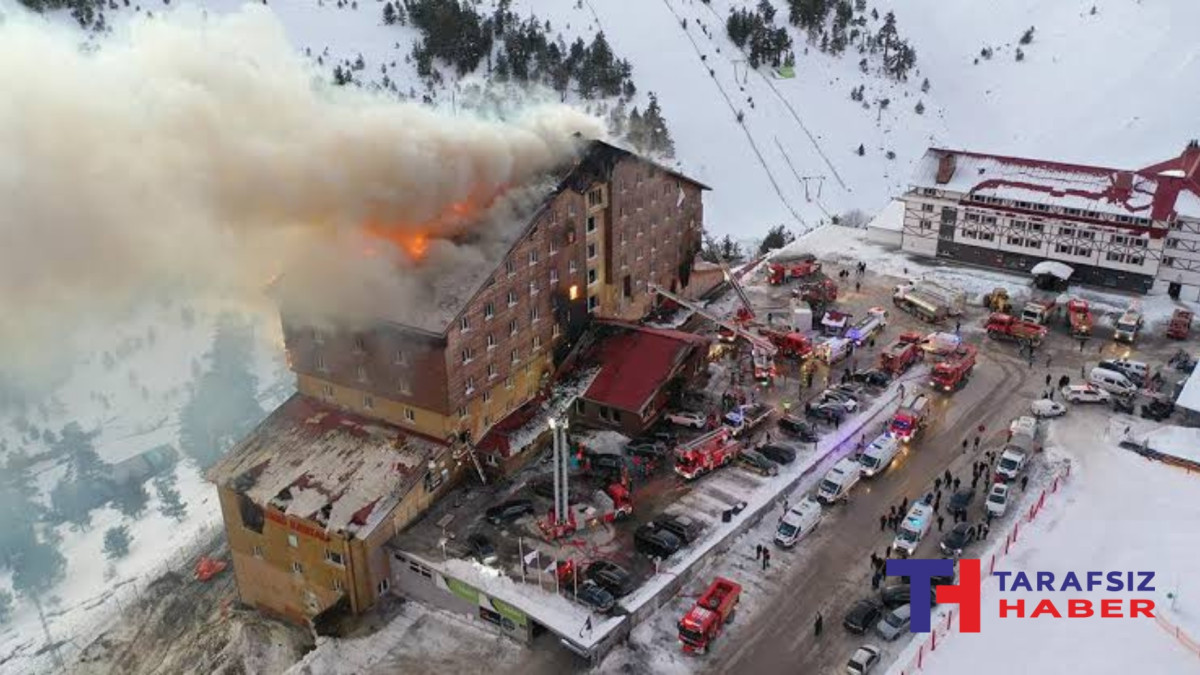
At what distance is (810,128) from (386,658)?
9244 centimetres

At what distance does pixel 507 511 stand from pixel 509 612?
244 inches

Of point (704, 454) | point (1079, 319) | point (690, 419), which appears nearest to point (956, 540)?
point (704, 454)

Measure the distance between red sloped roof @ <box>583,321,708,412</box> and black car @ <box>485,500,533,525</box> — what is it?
Result: 27.5 feet

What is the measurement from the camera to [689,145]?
11550 cm

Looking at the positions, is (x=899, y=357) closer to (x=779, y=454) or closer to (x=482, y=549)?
(x=779, y=454)

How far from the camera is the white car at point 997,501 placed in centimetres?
4553

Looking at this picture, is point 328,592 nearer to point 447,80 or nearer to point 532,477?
point 532,477

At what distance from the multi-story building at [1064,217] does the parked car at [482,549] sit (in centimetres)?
4749

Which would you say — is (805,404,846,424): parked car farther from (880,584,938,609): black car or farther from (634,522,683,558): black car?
(634,522,683,558): black car

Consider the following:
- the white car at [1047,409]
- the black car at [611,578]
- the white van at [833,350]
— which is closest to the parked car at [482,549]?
the black car at [611,578]

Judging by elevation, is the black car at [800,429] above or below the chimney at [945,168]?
below

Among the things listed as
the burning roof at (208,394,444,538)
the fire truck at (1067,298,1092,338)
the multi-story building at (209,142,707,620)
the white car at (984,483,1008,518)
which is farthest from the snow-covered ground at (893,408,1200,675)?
the burning roof at (208,394,444,538)

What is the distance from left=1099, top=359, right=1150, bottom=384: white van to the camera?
57.6 meters

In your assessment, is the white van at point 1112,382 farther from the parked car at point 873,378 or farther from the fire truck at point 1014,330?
the parked car at point 873,378
